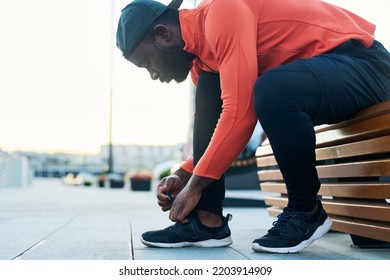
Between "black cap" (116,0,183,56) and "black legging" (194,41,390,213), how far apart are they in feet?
1.19

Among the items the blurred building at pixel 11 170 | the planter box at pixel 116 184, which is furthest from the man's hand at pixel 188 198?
the planter box at pixel 116 184

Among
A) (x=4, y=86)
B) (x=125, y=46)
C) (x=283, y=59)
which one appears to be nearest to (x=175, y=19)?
(x=125, y=46)

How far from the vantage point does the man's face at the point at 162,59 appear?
62.4 inches

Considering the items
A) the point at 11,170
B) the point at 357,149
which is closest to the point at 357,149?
the point at 357,149

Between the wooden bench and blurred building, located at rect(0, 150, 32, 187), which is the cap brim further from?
blurred building, located at rect(0, 150, 32, 187)

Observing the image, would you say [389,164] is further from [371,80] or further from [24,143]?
[24,143]

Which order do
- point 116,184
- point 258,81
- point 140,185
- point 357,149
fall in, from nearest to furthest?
point 258,81
point 357,149
point 140,185
point 116,184

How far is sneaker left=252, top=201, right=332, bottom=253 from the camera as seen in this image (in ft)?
4.76

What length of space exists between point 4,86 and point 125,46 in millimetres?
944

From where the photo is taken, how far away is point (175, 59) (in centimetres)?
160

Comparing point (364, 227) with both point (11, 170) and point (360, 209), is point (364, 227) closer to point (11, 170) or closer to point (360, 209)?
point (360, 209)

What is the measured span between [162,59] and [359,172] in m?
0.61

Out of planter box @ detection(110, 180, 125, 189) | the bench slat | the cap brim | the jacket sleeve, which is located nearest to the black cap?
the cap brim

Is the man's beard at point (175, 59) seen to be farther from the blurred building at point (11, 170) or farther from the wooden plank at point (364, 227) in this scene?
the blurred building at point (11, 170)
